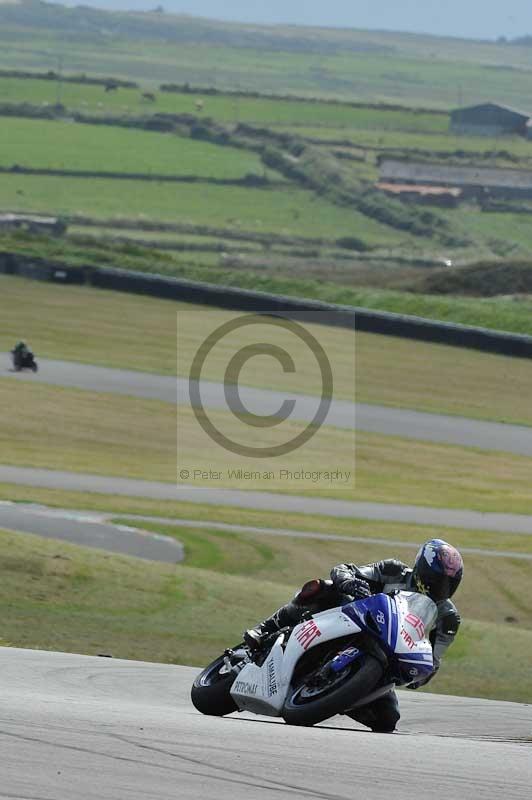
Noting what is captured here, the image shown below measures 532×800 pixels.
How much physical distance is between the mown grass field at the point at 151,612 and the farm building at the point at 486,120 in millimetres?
132860

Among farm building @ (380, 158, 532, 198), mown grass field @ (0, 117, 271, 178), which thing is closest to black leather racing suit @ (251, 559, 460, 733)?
mown grass field @ (0, 117, 271, 178)

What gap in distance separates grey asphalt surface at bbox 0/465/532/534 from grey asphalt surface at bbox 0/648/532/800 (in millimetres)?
17576

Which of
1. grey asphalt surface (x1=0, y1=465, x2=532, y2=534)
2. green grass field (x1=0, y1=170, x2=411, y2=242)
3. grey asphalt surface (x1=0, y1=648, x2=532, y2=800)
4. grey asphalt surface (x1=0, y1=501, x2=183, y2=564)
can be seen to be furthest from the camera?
green grass field (x1=0, y1=170, x2=411, y2=242)

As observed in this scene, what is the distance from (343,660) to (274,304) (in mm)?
38959

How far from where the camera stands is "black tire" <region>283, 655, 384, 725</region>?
8203 mm

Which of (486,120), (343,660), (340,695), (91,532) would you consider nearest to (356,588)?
(343,660)

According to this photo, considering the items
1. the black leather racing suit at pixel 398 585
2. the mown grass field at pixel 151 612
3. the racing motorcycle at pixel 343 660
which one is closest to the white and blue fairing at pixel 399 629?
the racing motorcycle at pixel 343 660

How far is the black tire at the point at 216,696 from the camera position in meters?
9.38

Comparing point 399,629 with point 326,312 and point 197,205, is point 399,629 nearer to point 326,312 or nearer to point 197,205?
point 326,312

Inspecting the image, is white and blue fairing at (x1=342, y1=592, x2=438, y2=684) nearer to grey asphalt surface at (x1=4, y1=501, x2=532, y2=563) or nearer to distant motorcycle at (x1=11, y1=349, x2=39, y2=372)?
grey asphalt surface at (x1=4, y1=501, x2=532, y2=563)

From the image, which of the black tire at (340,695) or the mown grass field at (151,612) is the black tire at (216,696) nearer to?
the black tire at (340,695)

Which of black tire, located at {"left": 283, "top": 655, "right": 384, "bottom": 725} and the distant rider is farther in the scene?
the distant rider

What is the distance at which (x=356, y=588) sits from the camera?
349 inches

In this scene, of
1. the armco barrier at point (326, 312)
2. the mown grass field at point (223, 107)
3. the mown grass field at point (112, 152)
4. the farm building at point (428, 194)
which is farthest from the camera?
the mown grass field at point (223, 107)
